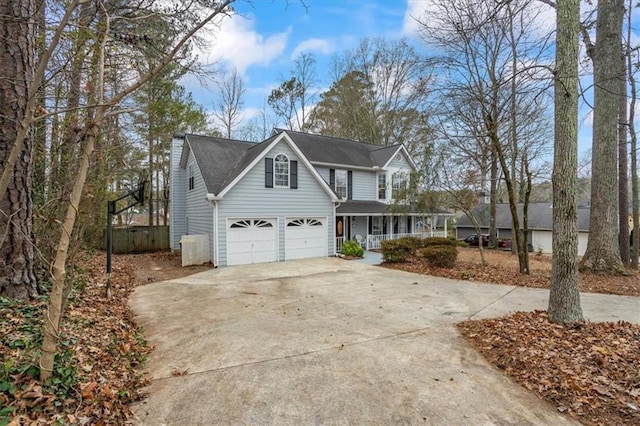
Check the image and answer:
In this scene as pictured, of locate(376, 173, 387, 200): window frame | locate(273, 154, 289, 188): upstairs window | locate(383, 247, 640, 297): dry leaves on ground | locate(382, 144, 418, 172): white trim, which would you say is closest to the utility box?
locate(273, 154, 289, 188): upstairs window

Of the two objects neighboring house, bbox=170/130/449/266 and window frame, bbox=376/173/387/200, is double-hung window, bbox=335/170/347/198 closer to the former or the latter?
neighboring house, bbox=170/130/449/266

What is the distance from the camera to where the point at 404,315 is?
6.23 m

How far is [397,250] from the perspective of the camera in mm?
12867

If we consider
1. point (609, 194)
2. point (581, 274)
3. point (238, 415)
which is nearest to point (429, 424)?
point (238, 415)

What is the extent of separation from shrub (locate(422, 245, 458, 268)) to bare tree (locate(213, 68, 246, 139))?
18561 mm

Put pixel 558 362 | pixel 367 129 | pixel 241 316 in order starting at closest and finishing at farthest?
pixel 558 362 → pixel 241 316 → pixel 367 129

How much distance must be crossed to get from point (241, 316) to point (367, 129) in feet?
76.0

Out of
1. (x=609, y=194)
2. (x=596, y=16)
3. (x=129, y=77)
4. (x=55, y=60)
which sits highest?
(x=596, y=16)

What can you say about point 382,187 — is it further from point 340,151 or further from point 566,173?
point 566,173

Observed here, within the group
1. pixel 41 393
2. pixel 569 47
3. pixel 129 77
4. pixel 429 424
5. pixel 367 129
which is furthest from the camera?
pixel 367 129

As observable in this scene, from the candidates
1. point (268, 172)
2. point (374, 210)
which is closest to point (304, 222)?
point (268, 172)

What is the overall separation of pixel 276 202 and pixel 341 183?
5896mm

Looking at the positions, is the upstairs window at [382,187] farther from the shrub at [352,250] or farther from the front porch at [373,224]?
the shrub at [352,250]

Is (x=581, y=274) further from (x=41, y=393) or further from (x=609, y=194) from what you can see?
(x=41, y=393)
